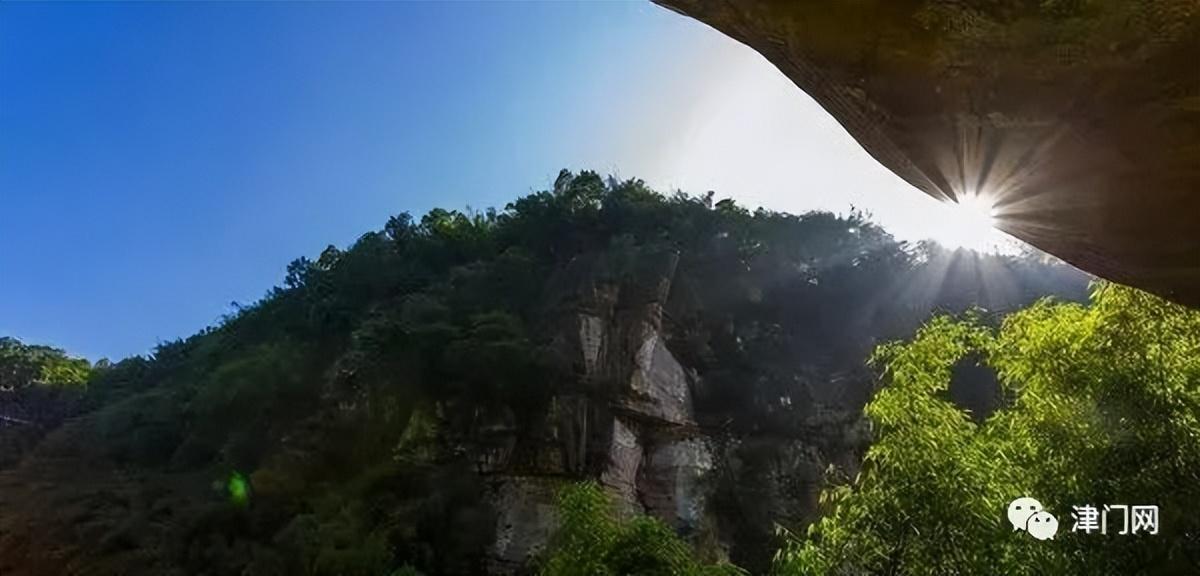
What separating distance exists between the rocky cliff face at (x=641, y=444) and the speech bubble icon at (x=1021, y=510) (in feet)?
31.2

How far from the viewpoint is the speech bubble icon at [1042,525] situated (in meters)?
3.89

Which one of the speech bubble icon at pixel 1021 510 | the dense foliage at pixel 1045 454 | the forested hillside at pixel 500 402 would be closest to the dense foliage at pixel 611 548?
the dense foliage at pixel 1045 454

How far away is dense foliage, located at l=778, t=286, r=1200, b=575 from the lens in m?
3.68

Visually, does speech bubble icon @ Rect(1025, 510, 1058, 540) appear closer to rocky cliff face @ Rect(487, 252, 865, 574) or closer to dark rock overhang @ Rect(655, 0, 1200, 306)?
dark rock overhang @ Rect(655, 0, 1200, 306)

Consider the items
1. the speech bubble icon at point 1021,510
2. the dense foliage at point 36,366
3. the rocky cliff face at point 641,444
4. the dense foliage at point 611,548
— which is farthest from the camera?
the dense foliage at point 36,366

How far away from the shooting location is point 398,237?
19.7 m

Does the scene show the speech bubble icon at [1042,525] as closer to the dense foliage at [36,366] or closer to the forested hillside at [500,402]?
the forested hillside at [500,402]

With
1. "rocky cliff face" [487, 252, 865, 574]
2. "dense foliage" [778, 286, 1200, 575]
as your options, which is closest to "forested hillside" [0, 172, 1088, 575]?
"rocky cliff face" [487, 252, 865, 574]

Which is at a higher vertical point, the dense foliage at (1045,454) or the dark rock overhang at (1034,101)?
the dark rock overhang at (1034,101)

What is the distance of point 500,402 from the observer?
1447 centimetres

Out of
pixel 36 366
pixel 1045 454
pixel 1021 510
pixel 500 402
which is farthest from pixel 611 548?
pixel 36 366

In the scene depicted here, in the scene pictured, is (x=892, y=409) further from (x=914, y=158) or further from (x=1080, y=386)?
(x=914, y=158)

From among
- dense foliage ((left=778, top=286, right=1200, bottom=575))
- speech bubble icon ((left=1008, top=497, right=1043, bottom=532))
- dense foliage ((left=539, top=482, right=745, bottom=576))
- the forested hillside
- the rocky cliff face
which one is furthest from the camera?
the rocky cliff face

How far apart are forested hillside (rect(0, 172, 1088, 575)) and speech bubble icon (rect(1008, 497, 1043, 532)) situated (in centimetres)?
900
